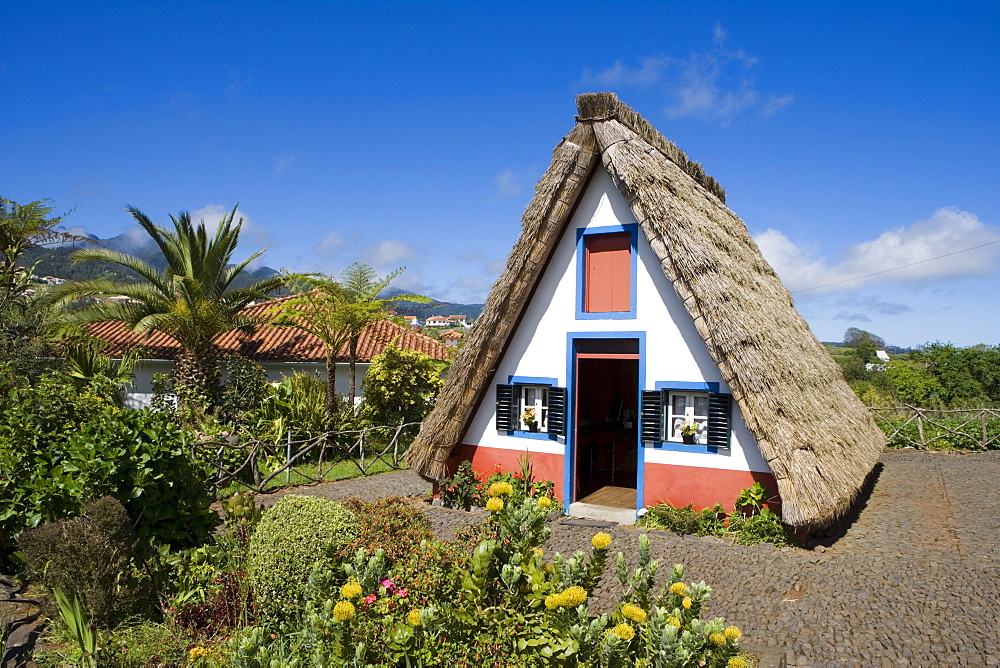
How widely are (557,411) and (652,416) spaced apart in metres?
1.46

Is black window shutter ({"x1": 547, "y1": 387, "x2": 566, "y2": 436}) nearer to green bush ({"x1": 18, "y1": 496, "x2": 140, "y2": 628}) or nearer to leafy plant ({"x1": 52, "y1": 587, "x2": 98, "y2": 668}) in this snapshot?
green bush ({"x1": 18, "y1": 496, "x2": 140, "y2": 628})

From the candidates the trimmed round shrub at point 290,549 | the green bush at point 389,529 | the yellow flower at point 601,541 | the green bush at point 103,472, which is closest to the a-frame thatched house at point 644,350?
the green bush at point 389,529

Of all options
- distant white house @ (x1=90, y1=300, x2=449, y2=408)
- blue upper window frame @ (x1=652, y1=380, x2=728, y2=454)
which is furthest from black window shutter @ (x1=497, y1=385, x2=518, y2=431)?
distant white house @ (x1=90, y1=300, x2=449, y2=408)

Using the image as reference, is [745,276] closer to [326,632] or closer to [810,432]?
[810,432]

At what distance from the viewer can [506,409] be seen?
10.3 metres

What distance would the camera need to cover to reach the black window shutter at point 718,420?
28.7ft

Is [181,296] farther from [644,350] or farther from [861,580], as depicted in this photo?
[861,580]

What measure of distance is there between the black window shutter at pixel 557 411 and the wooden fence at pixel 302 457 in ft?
11.0

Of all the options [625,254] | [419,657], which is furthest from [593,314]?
[419,657]

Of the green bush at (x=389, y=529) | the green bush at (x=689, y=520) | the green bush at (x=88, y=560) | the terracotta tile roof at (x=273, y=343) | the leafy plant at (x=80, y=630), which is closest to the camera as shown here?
the leafy plant at (x=80, y=630)

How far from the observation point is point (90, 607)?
509cm

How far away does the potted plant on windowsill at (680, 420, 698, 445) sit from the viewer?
9.05 metres

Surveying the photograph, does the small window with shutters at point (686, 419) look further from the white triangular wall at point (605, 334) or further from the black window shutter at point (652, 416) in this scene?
the white triangular wall at point (605, 334)

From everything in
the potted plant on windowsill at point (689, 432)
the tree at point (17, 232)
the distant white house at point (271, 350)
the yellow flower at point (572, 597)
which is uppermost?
the tree at point (17, 232)
